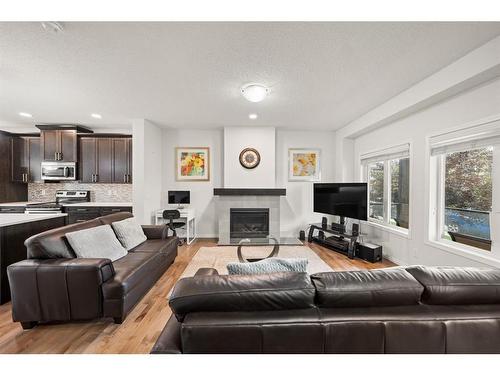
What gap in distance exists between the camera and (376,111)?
11.1 feet

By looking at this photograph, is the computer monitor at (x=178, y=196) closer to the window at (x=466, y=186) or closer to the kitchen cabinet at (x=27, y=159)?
the kitchen cabinet at (x=27, y=159)

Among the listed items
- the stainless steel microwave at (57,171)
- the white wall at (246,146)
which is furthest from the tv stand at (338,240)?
the stainless steel microwave at (57,171)

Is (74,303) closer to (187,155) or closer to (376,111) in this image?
(187,155)

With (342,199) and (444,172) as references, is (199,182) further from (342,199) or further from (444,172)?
(444,172)

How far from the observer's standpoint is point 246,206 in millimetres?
4676

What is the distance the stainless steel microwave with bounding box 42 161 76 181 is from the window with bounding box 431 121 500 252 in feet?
20.9

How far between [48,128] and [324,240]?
6158 mm

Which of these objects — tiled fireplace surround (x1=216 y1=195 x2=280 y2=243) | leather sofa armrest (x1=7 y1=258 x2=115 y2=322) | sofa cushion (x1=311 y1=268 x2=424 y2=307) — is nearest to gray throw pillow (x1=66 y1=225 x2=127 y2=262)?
leather sofa armrest (x1=7 y1=258 x2=115 y2=322)

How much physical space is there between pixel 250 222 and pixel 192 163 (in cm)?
192

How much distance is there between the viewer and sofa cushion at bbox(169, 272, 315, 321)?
0.93 metres

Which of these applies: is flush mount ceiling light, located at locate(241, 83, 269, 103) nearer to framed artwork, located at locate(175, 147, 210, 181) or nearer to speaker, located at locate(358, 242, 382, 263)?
framed artwork, located at locate(175, 147, 210, 181)
